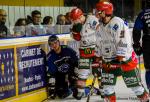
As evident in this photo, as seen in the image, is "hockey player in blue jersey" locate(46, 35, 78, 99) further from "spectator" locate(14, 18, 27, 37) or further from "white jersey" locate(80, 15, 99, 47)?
"spectator" locate(14, 18, 27, 37)

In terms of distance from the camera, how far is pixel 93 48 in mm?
6016

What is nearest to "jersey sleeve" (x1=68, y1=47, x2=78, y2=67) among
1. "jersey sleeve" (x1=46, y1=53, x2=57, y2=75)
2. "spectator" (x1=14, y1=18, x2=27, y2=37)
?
"jersey sleeve" (x1=46, y1=53, x2=57, y2=75)

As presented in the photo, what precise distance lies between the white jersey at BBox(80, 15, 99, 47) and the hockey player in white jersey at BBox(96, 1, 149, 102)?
98 centimetres

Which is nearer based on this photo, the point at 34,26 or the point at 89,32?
the point at 89,32

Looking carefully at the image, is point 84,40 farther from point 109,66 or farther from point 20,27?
point 109,66

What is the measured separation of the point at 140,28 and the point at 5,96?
5.65 ft

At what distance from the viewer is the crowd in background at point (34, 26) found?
5567mm

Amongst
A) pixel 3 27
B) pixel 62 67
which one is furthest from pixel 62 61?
pixel 3 27

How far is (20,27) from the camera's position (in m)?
5.90

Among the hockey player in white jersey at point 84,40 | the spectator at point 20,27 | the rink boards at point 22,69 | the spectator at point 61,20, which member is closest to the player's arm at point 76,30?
the hockey player in white jersey at point 84,40

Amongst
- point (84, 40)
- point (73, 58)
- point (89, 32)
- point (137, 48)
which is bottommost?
point (73, 58)

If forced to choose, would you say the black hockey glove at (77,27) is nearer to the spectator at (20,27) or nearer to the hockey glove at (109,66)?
the spectator at (20,27)

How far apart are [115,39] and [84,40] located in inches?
50.7

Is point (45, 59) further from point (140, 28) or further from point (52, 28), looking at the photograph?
point (140, 28)
